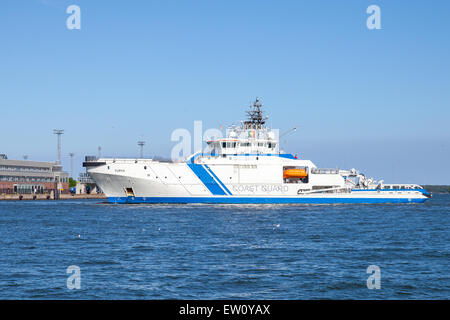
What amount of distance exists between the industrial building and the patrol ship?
60.1 m

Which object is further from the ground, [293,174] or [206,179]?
[293,174]

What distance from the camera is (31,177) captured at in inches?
4850

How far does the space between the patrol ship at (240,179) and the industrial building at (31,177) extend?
60.1 meters

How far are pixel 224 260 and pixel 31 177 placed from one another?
364 feet

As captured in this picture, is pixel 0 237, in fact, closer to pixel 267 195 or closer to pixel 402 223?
pixel 402 223

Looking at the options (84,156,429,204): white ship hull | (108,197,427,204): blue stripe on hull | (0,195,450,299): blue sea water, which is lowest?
(0,195,450,299): blue sea water

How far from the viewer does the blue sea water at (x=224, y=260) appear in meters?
16.0

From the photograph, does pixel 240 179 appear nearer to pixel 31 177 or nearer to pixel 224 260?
pixel 224 260

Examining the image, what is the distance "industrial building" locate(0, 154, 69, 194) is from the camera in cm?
11525

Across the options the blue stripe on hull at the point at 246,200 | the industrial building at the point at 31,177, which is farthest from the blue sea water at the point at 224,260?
the industrial building at the point at 31,177

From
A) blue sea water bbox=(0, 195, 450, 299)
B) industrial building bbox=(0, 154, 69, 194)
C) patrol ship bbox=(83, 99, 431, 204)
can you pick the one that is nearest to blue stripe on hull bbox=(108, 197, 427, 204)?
patrol ship bbox=(83, 99, 431, 204)

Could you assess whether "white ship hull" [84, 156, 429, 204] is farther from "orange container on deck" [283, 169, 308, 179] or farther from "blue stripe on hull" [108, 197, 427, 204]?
"orange container on deck" [283, 169, 308, 179]

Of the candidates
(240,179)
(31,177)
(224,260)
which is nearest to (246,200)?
(240,179)

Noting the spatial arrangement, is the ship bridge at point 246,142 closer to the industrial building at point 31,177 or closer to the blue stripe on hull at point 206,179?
the blue stripe on hull at point 206,179
